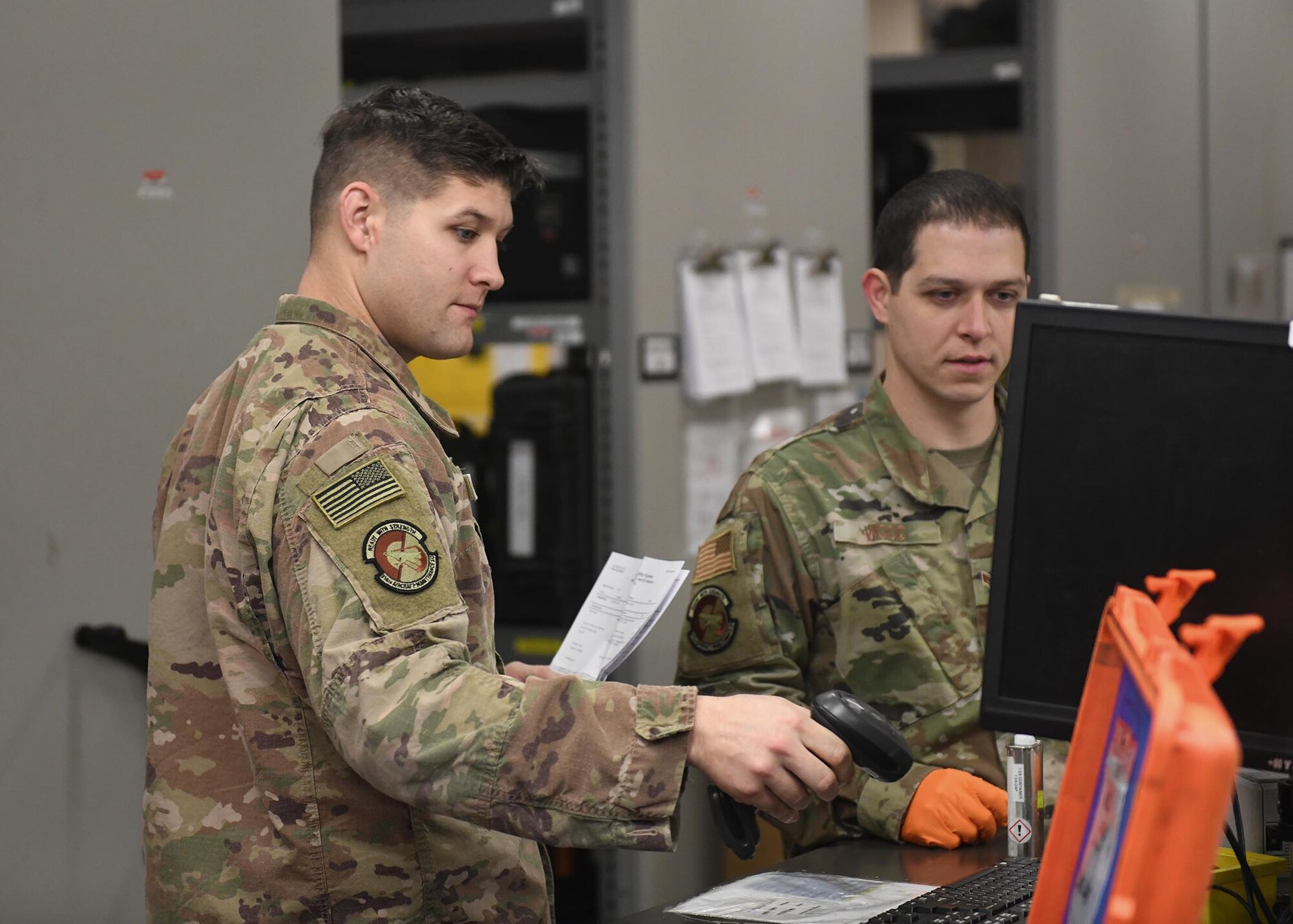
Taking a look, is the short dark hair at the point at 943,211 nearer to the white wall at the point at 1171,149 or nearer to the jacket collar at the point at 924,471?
the jacket collar at the point at 924,471

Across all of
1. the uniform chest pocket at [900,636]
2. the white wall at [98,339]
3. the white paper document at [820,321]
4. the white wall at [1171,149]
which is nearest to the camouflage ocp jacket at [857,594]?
the uniform chest pocket at [900,636]

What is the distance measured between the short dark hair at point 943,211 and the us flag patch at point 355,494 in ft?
3.39

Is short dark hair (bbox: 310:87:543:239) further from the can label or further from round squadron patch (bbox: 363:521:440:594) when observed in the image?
the can label

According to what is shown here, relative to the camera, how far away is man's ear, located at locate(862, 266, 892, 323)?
2119mm

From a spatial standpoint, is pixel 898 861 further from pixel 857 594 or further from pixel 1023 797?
pixel 857 594

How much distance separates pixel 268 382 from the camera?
1.35 m

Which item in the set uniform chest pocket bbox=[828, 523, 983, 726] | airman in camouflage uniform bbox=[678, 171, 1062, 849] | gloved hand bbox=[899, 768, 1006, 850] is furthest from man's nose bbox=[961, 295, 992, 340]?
gloved hand bbox=[899, 768, 1006, 850]

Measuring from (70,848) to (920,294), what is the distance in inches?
51.8

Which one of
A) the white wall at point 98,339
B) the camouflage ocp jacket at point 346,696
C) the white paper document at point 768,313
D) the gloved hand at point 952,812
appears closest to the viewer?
the camouflage ocp jacket at point 346,696

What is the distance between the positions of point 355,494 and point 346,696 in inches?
6.7

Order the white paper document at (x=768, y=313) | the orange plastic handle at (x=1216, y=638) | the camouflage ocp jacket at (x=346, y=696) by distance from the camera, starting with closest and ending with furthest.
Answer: the orange plastic handle at (x=1216, y=638) → the camouflage ocp jacket at (x=346, y=696) → the white paper document at (x=768, y=313)

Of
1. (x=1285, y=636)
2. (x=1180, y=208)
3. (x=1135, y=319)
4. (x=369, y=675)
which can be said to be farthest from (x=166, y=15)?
(x=1180, y=208)

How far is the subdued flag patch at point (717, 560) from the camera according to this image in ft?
6.51

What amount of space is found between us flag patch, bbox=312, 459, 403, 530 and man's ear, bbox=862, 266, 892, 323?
105 centimetres
